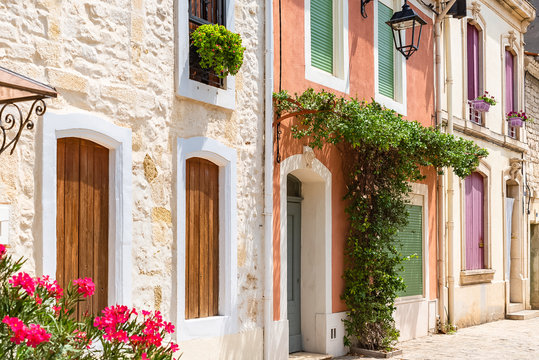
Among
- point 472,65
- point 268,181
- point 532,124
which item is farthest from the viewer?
point 532,124

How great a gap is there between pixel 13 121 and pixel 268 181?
367 centimetres

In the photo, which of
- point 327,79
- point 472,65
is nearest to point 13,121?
point 327,79

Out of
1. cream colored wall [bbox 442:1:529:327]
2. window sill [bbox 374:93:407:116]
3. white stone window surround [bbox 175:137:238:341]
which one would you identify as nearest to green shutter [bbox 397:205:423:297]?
cream colored wall [bbox 442:1:529:327]

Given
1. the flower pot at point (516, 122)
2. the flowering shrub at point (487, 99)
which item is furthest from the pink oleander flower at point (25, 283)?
the flower pot at point (516, 122)

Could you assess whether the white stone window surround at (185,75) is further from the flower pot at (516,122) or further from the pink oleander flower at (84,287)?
the flower pot at (516,122)

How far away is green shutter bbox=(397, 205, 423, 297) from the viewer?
12289 millimetres

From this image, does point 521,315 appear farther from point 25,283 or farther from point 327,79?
point 25,283

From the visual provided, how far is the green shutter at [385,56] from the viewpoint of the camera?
39.1ft

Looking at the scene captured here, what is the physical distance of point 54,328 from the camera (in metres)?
4.80

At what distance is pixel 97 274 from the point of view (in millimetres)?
6719

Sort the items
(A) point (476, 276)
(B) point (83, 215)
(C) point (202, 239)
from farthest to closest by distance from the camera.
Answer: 1. (A) point (476, 276)
2. (C) point (202, 239)
3. (B) point (83, 215)

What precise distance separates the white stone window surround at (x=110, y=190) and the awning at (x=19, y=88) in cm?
54

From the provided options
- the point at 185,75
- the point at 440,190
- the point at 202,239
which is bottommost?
the point at 202,239

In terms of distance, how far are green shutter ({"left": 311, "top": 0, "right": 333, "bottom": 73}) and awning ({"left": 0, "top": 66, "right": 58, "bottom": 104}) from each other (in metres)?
5.27
